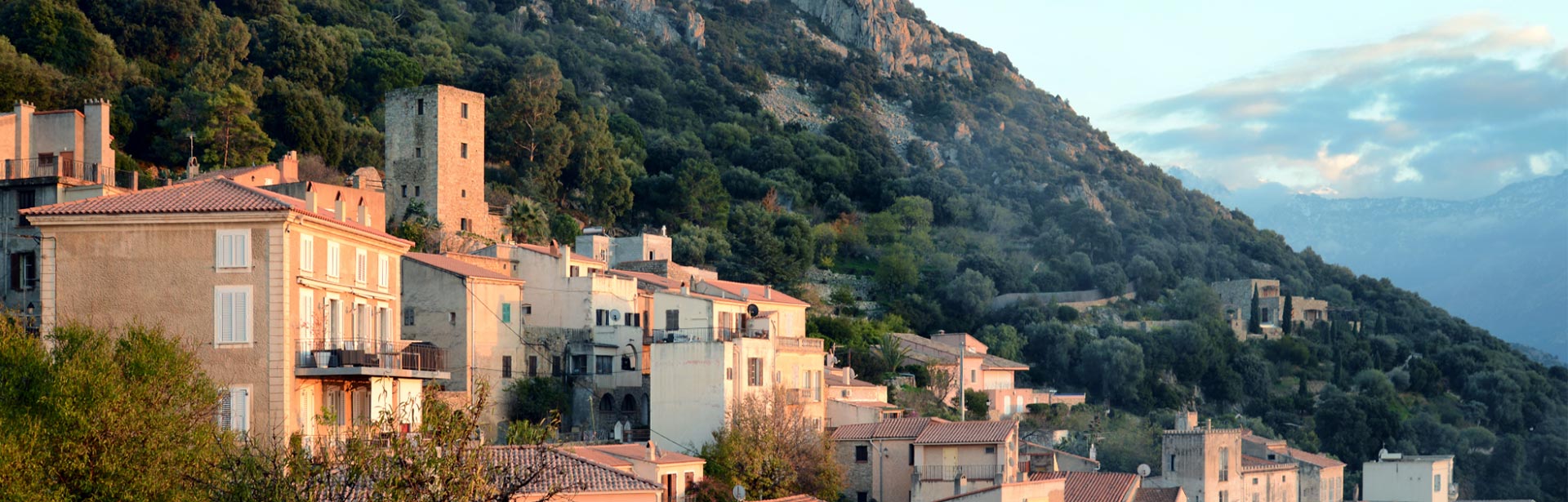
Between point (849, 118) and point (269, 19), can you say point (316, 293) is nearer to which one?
point (269, 19)

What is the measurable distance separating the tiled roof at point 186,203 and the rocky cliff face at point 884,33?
458ft

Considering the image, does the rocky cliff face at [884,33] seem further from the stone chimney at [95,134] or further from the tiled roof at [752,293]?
the stone chimney at [95,134]

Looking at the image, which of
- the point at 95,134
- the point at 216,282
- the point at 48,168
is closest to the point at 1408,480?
the point at 95,134

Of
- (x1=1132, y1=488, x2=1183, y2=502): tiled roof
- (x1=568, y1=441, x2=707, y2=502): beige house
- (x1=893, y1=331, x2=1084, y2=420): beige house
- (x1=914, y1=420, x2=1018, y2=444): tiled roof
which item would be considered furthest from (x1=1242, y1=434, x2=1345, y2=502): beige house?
(x1=568, y1=441, x2=707, y2=502): beige house

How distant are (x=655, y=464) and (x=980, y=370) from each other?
36.3 metres

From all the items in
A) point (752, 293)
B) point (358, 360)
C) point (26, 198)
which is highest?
point (26, 198)

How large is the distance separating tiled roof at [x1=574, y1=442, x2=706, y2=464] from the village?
0.19 metres

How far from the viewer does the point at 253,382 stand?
32.3 meters

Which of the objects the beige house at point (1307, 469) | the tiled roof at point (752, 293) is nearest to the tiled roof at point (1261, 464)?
the beige house at point (1307, 469)

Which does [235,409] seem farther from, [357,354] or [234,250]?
[357,354]

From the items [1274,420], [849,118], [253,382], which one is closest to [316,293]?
[253,382]

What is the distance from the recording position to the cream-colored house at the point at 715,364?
49.3 m

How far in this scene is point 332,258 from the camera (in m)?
34.6

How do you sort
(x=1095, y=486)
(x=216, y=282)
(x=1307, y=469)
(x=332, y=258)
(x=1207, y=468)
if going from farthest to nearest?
(x=1307, y=469), (x=1207, y=468), (x=1095, y=486), (x=332, y=258), (x=216, y=282)
